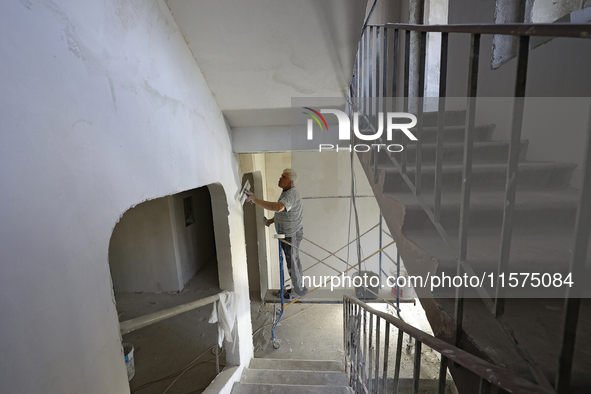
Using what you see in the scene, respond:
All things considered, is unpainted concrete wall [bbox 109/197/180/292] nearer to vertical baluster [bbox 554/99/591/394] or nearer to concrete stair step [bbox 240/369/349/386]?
concrete stair step [bbox 240/369/349/386]

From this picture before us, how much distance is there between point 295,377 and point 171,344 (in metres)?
1.84

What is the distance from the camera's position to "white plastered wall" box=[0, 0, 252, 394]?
905 mm

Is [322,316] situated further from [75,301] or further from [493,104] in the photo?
[75,301]

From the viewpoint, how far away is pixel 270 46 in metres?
2.41

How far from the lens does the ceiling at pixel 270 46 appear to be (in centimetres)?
212

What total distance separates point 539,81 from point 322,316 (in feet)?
15.3

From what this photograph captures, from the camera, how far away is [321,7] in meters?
2.14

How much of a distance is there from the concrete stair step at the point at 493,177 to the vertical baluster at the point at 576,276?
1143mm

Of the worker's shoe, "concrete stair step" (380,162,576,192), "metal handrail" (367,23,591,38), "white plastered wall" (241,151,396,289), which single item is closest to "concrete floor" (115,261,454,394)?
the worker's shoe

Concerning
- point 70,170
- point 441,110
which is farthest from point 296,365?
point 441,110

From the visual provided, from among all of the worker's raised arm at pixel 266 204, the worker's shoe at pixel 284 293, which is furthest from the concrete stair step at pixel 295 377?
the worker's raised arm at pixel 266 204

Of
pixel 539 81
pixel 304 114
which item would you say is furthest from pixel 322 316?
pixel 539 81

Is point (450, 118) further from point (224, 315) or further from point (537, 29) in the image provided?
point (224, 315)

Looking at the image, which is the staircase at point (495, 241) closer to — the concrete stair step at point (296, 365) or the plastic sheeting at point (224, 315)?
the plastic sheeting at point (224, 315)
